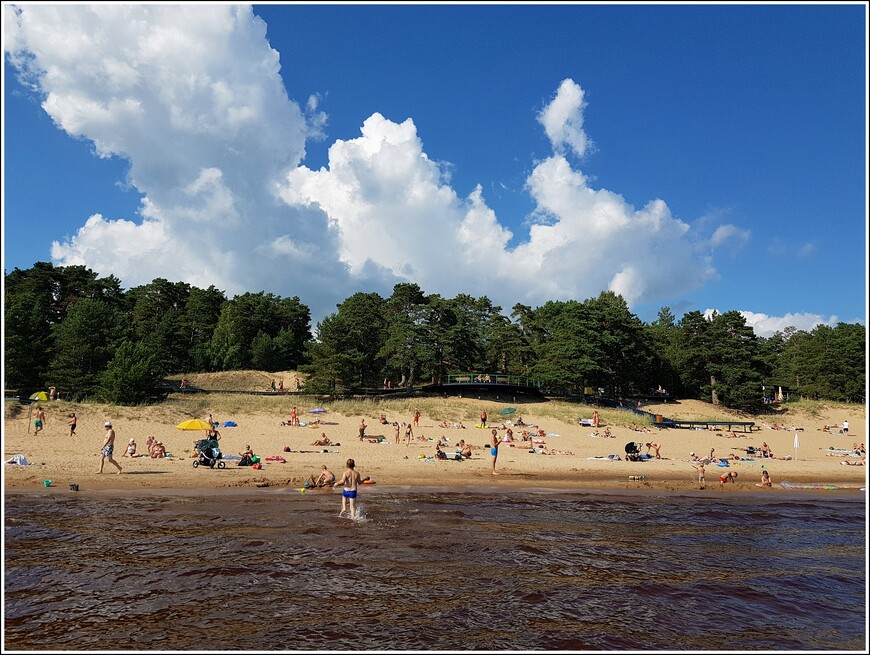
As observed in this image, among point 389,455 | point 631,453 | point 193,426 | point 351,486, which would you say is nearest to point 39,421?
point 193,426

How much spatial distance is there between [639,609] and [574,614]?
1471 mm

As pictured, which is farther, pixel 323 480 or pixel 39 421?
pixel 39 421

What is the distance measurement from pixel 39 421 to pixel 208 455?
10.9 metres

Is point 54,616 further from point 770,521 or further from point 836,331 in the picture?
point 836,331

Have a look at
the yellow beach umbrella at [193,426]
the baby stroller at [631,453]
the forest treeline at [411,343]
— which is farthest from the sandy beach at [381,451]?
the forest treeline at [411,343]

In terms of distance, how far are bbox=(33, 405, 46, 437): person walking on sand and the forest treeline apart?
11.1 m

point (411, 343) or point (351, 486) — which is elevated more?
point (411, 343)

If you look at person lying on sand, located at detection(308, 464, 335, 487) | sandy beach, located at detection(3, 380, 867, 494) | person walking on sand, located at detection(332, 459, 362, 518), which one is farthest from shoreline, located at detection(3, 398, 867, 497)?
person walking on sand, located at detection(332, 459, 362, 518)

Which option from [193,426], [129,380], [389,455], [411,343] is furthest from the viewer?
[411,343]

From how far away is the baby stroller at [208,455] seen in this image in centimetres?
2167

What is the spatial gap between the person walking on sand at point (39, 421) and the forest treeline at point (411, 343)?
435 inches

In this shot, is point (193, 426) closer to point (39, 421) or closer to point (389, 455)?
point (39, 421)

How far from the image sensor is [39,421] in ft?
83.7

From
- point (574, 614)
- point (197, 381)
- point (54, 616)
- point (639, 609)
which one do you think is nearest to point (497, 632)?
point (574, 614)
